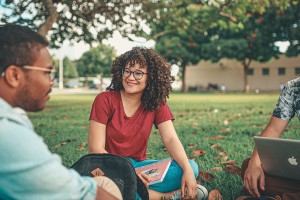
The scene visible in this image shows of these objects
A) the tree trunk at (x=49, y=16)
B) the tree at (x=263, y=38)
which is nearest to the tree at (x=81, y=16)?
the tree trunk at (x=49, y=16)

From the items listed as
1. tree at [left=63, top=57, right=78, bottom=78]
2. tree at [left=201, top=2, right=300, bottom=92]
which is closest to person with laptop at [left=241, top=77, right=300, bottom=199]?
tree at [left=201, top=2, right=300, bottom=92]

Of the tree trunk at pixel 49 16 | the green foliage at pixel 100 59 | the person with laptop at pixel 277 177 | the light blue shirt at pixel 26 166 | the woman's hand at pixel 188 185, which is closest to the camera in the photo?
the light blue shirt at pixel 26 166

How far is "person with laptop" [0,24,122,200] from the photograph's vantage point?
1.39m

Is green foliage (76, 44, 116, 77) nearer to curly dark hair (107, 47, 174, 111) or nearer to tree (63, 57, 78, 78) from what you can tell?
tree (63, 57, 78, 78)

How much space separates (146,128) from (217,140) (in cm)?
304

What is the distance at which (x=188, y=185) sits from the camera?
10.2 ft

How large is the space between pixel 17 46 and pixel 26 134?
1.37ft

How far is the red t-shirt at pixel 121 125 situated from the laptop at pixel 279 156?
1.01 m

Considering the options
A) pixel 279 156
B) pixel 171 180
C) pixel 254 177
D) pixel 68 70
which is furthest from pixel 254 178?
pixel 68 70

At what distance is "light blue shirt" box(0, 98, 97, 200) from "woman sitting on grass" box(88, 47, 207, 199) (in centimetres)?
177

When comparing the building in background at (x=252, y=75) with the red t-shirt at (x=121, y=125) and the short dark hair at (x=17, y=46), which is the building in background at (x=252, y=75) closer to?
the red t-shirt at (x=121, y=125)

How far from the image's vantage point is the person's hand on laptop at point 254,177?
3064 mm

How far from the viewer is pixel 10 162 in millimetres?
1389

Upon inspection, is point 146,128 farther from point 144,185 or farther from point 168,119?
point 144,185
